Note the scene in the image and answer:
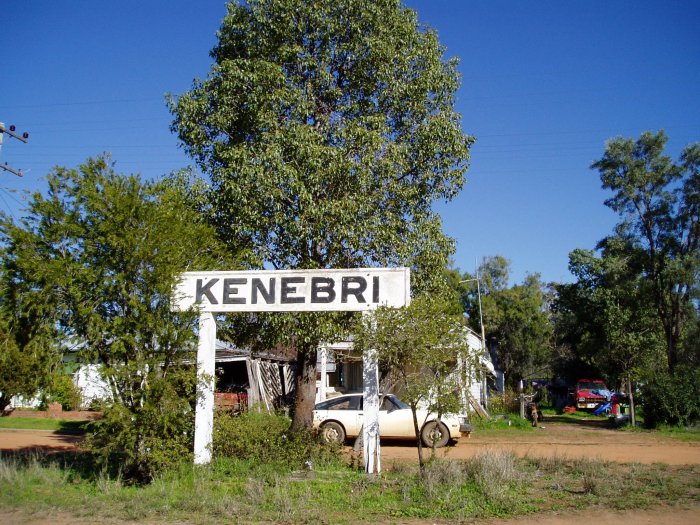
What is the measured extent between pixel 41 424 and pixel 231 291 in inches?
561

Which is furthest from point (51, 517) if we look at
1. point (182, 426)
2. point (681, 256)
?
point (681, 256)

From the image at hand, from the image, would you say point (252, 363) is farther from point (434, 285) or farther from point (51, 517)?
point (51, 517)

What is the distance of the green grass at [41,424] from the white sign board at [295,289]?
38.1 ft

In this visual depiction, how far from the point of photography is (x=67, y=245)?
33.5ft

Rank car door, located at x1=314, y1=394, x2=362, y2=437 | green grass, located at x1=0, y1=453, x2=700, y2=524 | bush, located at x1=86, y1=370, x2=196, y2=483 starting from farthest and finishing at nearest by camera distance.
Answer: car door, located at x1=314, y1=394, x2=362, y2=437, bush, located at x1=86, y1=370, x2=196, y2=483, green grass, located at x1=0, y1=453, x2=700, y2=524

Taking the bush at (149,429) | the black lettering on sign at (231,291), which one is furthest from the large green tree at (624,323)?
the bush at (149,429)

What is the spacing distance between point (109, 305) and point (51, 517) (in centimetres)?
334

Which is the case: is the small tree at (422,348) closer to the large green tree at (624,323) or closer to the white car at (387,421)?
the white car at (387,421)

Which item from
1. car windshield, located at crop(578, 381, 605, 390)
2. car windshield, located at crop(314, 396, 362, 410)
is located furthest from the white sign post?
car windshield, located at crop(578, 381, 605, 390)

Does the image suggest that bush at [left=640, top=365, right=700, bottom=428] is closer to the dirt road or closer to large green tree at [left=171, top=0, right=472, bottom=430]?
large green tree at [left=171, top=0, right=472, bottom=430]

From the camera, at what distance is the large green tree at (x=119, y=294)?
9727 millimetres

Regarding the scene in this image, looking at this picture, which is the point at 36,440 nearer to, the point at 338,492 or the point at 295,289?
the point at 295,289

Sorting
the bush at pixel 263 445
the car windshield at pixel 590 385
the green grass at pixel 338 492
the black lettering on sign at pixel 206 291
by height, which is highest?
the black lettering on sign at pixel 206 291

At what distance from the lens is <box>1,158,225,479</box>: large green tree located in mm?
9727
